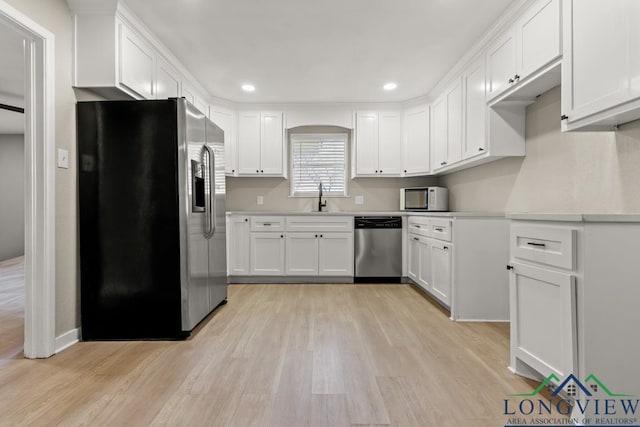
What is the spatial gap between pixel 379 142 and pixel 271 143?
1484 mm

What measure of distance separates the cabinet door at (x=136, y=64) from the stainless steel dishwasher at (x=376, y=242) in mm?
2648

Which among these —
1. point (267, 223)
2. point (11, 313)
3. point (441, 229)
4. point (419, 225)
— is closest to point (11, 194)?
point (11, 313)

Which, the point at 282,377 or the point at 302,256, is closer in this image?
the point at 282,377

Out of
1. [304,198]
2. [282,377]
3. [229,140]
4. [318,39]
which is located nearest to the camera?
[282,377]

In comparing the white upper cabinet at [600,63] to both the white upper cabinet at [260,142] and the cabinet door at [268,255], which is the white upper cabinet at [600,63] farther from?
the white upper cabinet at [260,142]

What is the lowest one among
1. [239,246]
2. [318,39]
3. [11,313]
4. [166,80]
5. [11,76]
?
[11,313]

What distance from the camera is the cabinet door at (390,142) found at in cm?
448

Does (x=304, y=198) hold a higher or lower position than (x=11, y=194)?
lower

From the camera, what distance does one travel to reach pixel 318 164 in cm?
482

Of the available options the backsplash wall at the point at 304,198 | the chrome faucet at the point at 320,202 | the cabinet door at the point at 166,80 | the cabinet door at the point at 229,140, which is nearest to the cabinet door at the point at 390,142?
the backsplash wall at the point at 304,198

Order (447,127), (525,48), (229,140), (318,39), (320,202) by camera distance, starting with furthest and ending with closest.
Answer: (320,202), (229,140), (447,127), (318,39), (525,48)

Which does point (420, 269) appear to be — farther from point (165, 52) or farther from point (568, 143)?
point (165, 52)

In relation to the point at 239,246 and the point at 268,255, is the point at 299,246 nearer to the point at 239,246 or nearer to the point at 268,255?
the point at 268,255

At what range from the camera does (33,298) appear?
2080mm
